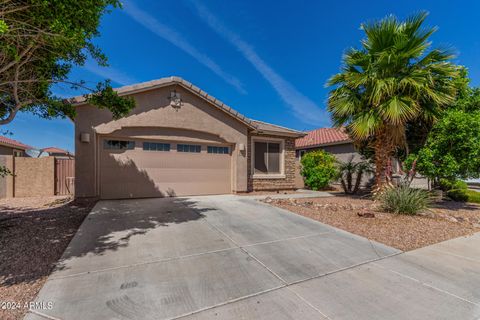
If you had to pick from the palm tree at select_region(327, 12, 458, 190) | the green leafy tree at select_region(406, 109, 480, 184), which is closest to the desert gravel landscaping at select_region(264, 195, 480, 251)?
the green leafy tree at select_region(406, 109, 480, 184)

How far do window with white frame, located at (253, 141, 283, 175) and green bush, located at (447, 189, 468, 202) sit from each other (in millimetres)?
8643

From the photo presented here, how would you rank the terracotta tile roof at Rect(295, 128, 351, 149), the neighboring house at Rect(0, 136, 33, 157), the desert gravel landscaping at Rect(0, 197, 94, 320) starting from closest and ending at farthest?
the desert gravel landscaping at Rect(0, 197, 94, 320) < the terracotta tile roof at Rect(295, 128, 351, 149) < the neighboring house at Rect(0, 136, 33, 157)

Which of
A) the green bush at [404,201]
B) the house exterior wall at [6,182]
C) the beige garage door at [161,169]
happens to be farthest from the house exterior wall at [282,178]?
the house exterior wall at [6,182]

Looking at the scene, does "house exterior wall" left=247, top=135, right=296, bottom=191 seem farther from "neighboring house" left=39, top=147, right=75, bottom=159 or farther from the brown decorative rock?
"neighboring house" left=39, top=147, right=75, bottom=159

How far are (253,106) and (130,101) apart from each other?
17.1 metres

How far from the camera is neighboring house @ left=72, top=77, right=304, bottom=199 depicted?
8484 millimetres

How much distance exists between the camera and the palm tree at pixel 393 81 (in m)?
7.57

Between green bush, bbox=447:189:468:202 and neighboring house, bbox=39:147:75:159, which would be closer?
green bush, bbox=447:189:468:202

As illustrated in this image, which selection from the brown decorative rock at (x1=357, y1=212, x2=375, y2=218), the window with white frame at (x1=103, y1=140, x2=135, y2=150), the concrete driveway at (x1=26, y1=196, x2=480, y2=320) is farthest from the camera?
the window with white frame at (x1=103, y1=140, x2=135, y2=150)

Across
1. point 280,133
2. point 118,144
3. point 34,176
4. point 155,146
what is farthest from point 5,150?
point 280,133

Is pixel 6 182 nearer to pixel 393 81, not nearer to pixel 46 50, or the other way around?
pixel 46 50

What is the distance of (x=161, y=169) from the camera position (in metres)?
9.73

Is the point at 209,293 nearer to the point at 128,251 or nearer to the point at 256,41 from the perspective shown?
the point at 128,251

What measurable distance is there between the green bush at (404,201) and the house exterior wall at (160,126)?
6.26 metres
